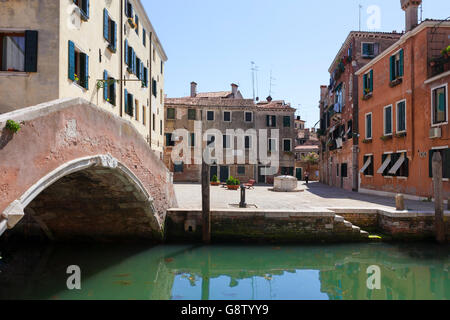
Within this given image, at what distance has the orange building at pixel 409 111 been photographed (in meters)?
11.8

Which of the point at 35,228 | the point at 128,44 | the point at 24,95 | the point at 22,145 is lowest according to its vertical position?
the point at 35,228

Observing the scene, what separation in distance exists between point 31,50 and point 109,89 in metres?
4.10

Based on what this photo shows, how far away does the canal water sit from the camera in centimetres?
636

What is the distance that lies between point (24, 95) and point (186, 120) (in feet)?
61.1

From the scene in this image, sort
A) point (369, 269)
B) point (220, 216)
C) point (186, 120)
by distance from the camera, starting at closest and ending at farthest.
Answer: point (369, 269), point (220, 216), point (186, 120)

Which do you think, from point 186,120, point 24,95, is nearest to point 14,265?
point 24,95

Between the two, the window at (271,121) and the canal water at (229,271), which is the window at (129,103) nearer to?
the canal water at (229,271)

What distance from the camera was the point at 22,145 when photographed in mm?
4008

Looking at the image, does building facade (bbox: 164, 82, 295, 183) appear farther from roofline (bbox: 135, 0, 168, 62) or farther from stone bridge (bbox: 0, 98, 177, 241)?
stone bridge (bbox: 0, 98, 177, 241)

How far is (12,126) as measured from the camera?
3.75m

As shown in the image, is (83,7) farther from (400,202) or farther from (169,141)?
(169,141)

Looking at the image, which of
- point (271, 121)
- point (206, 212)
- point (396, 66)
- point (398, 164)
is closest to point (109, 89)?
point (206, 212)
